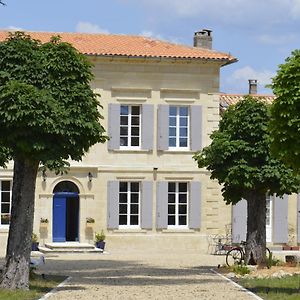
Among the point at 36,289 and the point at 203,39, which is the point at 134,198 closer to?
the point at 203,39

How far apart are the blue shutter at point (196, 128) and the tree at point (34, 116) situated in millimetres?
16488

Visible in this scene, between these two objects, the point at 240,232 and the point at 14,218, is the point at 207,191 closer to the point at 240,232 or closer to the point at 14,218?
the point at 240,232

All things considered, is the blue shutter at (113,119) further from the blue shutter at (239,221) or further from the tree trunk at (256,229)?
the tree trunk at (256,229)

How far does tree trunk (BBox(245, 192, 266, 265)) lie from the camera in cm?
2472

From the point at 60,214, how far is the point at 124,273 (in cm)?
1083

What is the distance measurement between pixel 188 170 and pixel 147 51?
460cm

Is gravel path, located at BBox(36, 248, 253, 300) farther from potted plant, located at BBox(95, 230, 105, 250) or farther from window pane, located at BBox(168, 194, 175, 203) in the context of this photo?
window pane, located at BBox(168, 194, 175, 203)

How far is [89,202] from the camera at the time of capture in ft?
112

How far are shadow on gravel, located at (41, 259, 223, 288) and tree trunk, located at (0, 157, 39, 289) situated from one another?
218 centimetres

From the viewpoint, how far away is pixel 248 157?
24188mm

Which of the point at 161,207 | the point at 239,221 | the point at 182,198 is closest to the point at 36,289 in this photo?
the point at 161,207

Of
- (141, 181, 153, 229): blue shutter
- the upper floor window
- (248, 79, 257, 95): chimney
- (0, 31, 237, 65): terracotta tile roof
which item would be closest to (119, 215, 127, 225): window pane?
(141, 181, 153, 229): blue shutter

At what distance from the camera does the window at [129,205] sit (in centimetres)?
3438

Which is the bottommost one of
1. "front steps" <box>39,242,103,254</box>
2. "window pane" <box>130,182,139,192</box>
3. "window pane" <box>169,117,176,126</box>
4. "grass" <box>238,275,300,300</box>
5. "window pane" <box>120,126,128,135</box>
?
"grass" <box>238,275,300,300</box>
